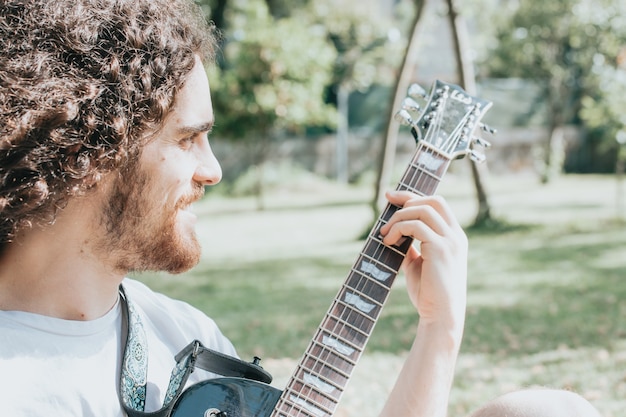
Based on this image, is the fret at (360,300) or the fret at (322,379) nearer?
the fret at (322,379)

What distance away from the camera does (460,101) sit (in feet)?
6.64

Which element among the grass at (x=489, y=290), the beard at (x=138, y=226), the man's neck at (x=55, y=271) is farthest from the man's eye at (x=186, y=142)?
the grass at (x=489, y=290)

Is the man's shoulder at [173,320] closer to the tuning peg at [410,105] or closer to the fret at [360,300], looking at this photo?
the fret at [360,300]

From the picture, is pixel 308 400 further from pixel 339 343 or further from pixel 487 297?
pixel 487 297

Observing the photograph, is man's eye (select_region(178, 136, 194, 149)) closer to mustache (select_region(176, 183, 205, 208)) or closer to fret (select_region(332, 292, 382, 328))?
mustache (select_region(176, 183, 205, 208))

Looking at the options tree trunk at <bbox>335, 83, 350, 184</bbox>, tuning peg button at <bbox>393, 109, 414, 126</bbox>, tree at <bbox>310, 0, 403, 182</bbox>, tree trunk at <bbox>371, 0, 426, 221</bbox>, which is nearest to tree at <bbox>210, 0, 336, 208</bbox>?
tree trunk at <bbox>335, 83, 350, 184</bbox>

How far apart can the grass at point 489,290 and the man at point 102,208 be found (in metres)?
3.28

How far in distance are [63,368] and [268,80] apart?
647 inches

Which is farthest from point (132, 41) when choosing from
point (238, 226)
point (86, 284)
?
point (238, 226)

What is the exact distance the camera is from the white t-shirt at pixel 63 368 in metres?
1.45

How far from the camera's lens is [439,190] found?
18.1m

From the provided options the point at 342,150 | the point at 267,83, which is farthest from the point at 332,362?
the point at 342,150

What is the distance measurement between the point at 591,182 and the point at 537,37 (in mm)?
5956

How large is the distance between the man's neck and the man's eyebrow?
279 mm
